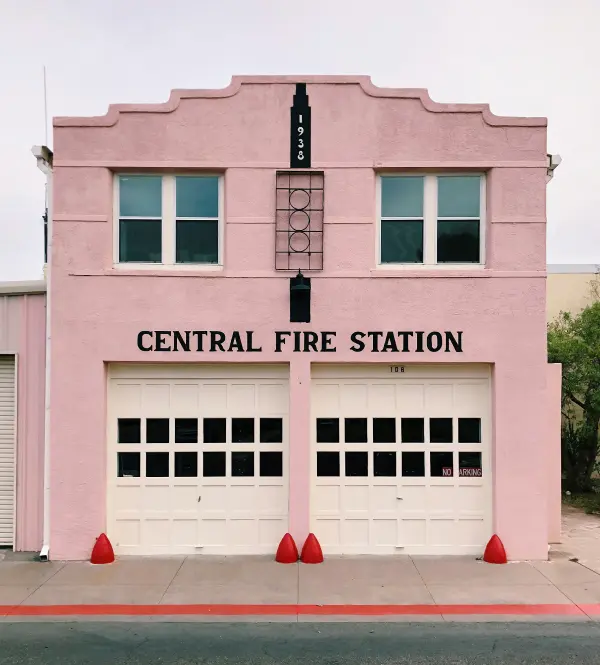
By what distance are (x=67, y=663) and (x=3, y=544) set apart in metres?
Result: 4.33

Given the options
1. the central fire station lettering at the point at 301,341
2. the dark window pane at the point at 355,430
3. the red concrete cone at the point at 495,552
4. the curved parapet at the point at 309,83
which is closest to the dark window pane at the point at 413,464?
the dark window pane at the point at 355,430

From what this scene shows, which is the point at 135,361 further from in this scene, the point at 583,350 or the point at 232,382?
the point at 583,350

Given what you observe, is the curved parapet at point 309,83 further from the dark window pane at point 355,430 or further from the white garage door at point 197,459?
the dark window pane at point 355,430

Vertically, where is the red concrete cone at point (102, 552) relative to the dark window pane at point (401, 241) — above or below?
below

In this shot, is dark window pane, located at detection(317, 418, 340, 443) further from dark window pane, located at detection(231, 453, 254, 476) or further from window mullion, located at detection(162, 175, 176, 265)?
window mullion, located at detection(162, 175, 176, 265)

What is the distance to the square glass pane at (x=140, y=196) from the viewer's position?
31.7 ft

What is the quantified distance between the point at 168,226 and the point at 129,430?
124 inches

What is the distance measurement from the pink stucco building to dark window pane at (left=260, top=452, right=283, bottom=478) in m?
0.03

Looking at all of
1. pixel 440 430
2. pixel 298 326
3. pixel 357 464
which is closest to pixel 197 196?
pixel 298 326

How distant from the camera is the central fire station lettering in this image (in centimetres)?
939

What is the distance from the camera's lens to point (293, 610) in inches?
288

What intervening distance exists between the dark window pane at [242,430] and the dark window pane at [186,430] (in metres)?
0.57

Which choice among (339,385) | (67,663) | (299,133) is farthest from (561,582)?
(299,133)

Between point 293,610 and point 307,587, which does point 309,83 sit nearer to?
point 307,587
